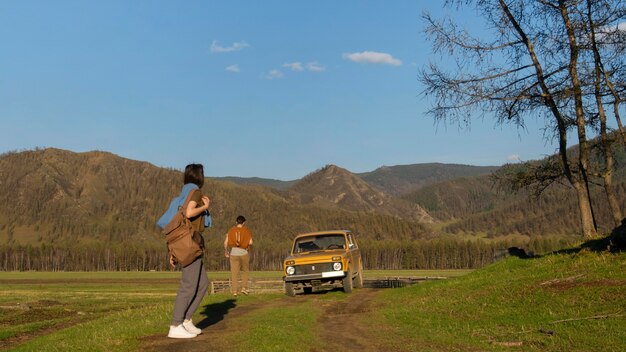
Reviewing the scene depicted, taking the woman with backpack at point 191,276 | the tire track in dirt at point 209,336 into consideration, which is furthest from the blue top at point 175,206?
the tire track in dirt at point 209,336

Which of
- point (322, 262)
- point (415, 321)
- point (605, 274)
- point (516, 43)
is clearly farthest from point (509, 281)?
point (516, 43)

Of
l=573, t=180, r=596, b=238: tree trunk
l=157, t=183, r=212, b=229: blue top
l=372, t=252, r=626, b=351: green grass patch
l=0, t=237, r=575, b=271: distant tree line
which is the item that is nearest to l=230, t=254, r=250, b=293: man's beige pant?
l=372, t=252, r=626, b=351: green grass patch

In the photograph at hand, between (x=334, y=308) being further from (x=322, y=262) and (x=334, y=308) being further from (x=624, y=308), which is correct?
(x=624, y=308)

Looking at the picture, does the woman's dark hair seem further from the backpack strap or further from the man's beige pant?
the man's beige pant

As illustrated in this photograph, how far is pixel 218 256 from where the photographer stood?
176125mm

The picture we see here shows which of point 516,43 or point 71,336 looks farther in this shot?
point 516,43

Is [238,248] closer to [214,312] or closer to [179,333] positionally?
[214,312]

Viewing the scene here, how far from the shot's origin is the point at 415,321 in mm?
11812

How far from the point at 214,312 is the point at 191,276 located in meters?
4.67

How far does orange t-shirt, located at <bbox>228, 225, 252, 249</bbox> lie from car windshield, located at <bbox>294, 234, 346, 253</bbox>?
2.57 metres

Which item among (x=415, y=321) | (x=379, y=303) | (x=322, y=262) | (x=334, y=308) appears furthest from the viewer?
(x=322, y=262)

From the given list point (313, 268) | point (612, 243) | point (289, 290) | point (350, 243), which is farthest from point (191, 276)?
point (350, 243)

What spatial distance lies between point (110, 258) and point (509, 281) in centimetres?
17650

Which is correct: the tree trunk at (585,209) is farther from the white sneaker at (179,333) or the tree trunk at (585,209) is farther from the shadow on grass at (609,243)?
the white sneaker at (179,333)
